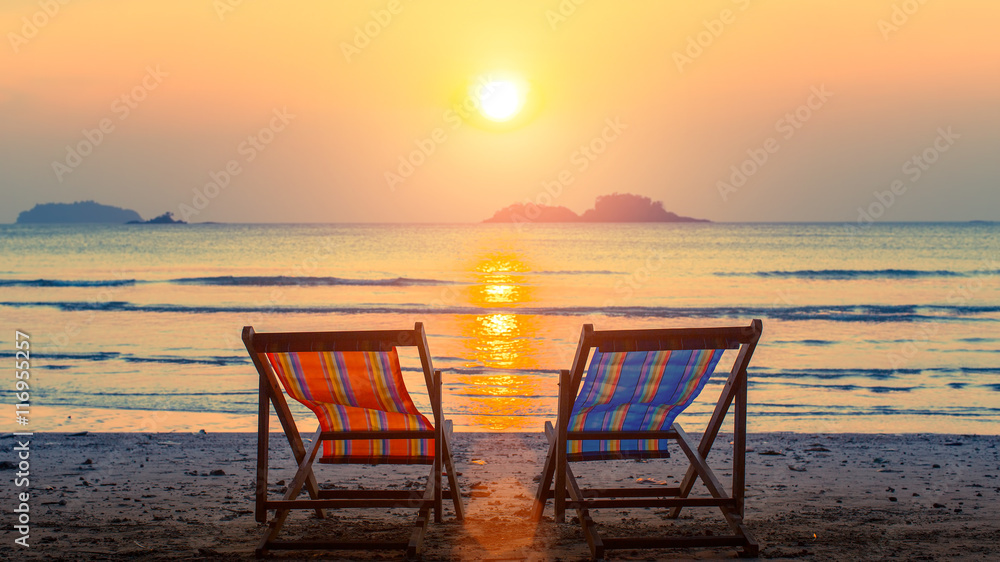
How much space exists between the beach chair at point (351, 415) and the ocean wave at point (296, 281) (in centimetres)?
2391

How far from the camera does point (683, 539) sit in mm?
3566

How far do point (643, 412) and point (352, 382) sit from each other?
4.60ft

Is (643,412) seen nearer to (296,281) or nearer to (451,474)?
(451,474)

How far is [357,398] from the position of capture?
150 inches

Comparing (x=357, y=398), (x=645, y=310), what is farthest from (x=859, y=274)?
(x=357, y=398)

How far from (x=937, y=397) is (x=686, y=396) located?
6966 mm

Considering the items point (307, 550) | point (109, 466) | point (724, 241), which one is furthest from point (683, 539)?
point (724, 241)

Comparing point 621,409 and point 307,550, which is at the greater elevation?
point 621,409

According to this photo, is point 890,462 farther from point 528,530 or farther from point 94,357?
point 94,357

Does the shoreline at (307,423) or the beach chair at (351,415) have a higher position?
the beach chair at (351,415)

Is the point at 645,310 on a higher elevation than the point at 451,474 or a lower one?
higher

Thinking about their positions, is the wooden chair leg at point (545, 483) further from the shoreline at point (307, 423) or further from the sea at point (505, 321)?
the sea at point (505, 321)

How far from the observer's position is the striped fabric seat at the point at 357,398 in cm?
362

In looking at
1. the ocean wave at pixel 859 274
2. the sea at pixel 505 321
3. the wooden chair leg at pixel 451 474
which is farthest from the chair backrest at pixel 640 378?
the ocean wave at pixel 859 274
